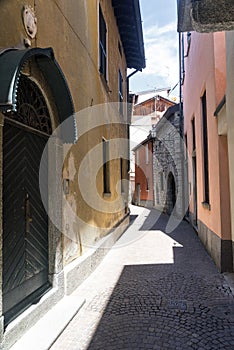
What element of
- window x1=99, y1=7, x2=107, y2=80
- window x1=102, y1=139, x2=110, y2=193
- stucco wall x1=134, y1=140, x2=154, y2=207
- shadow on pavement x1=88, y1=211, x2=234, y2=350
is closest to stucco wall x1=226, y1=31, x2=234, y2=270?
shadow on pavement x1=88, y1=211, x2=234, y2=350

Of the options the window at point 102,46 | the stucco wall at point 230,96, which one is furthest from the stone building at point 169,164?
the stucco wall at point 230,96

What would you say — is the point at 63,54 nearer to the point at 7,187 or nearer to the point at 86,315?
the point at 7,187

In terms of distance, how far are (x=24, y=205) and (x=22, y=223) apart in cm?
20

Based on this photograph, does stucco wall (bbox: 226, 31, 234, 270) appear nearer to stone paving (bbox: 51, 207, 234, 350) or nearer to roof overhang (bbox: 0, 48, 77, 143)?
stone paving (bbox: 51, 207, 234, 350)

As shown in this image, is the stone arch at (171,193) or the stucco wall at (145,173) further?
the stucco wall at (145,173)

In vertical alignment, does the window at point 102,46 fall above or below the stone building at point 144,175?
above

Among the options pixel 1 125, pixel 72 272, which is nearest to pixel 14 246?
pixel 1 125

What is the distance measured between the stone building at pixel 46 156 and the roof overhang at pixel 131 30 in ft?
11.2

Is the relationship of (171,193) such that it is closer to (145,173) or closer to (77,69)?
(145,173)

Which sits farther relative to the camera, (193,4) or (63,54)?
(63,54)

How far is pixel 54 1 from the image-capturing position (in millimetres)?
4172

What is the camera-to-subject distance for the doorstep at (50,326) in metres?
2.96

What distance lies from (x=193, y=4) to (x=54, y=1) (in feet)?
7.18

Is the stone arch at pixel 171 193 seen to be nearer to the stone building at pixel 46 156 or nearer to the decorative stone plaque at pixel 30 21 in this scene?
the stone building at pixel 46 156
